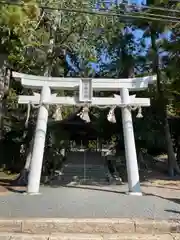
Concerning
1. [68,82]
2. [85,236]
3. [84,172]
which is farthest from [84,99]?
[85,236]

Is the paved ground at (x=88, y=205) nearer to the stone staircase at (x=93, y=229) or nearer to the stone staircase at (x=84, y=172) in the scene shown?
the stone staircase at (x=93, y=229)

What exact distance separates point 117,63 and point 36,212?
1276 centimetres

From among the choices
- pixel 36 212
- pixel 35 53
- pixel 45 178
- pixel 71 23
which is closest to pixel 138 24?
pixel 71 23

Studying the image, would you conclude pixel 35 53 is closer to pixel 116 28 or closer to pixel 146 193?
pixel 116 28

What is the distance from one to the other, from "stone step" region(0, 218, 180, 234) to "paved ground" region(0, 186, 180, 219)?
0.76m

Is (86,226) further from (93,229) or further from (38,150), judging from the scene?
(38,150)

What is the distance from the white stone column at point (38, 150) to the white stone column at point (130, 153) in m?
2.90

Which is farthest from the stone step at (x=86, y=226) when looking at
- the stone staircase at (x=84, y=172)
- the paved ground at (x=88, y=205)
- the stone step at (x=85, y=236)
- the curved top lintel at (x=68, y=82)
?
the stone staircase at (x=84, y=172)

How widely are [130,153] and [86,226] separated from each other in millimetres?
5841

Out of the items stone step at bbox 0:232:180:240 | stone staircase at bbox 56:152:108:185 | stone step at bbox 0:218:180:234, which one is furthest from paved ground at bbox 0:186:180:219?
stone staircase at bbox 56:152:108:185

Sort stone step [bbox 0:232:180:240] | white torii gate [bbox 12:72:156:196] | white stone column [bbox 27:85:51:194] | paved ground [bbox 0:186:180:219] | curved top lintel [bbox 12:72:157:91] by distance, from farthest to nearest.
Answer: curved top lintel [bbox 12:72:157:91] < white torii gate [bbox 12:72:156:196] < white stone column [bbox 27:85:51:194] < paved ground [bbox 0:186:180:219] < stone step [bbox 0:232:180:240]

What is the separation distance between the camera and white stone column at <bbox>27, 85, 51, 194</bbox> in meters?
13.0

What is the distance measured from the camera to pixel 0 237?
7.19 metres

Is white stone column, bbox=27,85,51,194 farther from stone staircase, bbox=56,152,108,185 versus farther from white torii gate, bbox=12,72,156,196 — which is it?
stone staircase, bbox=56,152,108,185
